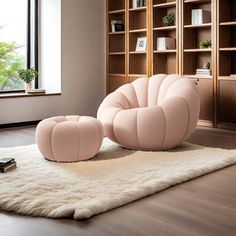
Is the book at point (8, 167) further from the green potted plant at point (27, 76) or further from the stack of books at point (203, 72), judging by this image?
the stack of books at point (203, 72)

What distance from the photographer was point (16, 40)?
21.6ft

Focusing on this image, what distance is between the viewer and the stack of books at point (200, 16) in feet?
19.2

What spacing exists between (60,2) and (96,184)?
426 centimetres

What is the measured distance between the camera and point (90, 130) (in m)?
3.57

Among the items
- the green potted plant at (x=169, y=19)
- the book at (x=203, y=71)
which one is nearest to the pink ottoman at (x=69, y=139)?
the book at (x=203, y=71)

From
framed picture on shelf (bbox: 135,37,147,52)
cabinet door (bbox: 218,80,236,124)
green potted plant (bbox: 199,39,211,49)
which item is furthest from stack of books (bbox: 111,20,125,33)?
cabinet door (bbox: 218,80,236,124)

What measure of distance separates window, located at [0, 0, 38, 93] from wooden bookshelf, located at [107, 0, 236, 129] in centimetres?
126

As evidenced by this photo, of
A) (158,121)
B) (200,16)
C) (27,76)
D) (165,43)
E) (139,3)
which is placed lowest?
(158,121)

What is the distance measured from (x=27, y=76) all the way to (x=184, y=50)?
2.34m

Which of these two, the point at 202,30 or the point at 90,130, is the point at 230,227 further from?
the point at 202,30

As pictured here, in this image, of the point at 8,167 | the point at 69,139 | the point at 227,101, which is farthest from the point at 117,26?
the point at 8,167

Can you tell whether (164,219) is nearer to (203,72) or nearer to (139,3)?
(203,72)

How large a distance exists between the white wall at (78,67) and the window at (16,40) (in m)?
0.49

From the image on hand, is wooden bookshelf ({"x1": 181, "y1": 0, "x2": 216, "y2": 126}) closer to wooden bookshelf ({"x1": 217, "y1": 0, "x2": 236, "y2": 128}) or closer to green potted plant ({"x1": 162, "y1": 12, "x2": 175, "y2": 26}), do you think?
wooden bookshelf ({"x1": 217, "y1": 0, "x2": 236, "y2": 128})
